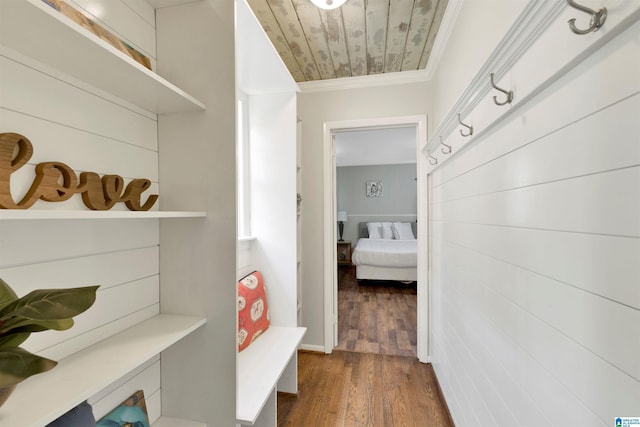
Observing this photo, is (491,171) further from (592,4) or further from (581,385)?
(581,385)

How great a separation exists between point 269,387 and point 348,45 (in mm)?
2252

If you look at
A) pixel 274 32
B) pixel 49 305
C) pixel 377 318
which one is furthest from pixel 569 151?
pixel 377 318

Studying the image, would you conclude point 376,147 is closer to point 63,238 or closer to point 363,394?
point 363,394

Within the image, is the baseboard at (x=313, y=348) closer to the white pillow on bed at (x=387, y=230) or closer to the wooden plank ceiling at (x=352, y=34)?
the wooden plank ceiling at (x=352, y=34)

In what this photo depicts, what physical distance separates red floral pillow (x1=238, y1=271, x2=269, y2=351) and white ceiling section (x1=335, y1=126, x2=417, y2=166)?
2370 mm

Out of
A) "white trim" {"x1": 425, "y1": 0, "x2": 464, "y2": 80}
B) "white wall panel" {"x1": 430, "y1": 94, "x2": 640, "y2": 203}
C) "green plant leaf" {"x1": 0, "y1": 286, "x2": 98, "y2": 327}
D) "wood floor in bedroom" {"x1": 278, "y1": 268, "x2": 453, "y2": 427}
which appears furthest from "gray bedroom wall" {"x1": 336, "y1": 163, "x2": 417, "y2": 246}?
"green plant leaf" {"x1": 0, "y1": 286, "x2": 98, "y2": 327}

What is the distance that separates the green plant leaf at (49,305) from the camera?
1.45ft

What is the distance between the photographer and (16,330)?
0.45 meters

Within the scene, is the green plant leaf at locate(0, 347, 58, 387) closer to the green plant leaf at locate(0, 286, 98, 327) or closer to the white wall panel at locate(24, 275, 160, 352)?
the green plant leaf at locate(0, 286, 98, 327)

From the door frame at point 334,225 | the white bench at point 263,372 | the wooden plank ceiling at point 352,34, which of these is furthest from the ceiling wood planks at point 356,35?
the white bench at point 263,372

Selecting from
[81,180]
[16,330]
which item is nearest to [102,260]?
[81,180]

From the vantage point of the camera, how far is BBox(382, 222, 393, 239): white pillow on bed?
621 centimetres

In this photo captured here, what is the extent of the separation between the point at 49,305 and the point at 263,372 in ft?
3.97

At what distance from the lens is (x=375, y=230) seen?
6395mm
